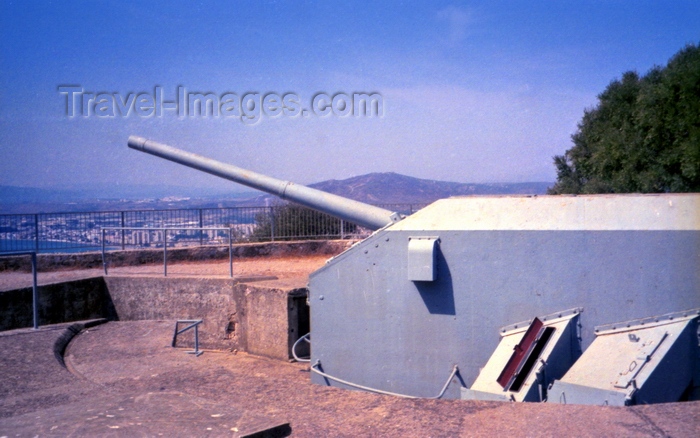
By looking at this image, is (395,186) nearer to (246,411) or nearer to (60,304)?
(60,304)

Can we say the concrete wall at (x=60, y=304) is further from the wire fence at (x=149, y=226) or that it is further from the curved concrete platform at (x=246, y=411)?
the curved concrete platform at (x=246, y=411)

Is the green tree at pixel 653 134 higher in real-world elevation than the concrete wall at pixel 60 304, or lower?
higher

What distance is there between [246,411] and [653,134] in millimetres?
12933

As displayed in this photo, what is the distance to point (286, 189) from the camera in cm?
807

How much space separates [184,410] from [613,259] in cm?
347

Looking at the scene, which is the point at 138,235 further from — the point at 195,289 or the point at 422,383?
the point at 422,383

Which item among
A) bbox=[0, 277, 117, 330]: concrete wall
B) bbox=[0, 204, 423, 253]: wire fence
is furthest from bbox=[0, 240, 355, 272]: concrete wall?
bbox=[0, 277, 117, 330]: concrete wall

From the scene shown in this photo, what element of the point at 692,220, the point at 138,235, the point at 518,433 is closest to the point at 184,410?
the point at 518,433

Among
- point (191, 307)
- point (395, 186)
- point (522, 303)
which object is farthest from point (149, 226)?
point (395, 186)

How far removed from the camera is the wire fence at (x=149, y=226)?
12.1 m

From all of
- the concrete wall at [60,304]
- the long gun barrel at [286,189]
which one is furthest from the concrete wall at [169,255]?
the long gun barrel at [286,189]

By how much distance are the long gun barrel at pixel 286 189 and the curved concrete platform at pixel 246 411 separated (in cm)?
255

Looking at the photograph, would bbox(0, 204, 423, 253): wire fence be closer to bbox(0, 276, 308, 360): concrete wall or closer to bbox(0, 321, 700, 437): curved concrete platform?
bbox(0, 276, 308, 360): concrete wall

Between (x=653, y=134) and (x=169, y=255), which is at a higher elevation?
(x=653, y=134)
